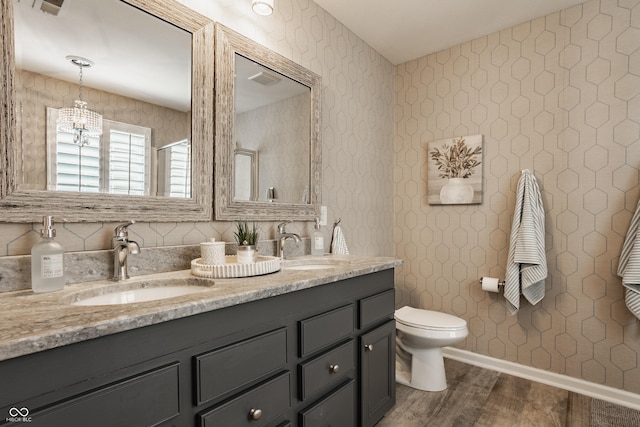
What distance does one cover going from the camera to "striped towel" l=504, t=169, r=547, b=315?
6.97 ft

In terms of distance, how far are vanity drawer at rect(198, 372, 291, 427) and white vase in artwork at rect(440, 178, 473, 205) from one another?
6.46 feet

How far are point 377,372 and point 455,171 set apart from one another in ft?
5.41

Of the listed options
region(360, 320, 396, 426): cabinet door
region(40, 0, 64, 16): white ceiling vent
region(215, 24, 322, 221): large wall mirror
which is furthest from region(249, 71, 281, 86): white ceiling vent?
region(360, 320, 396, 426): cabinet door

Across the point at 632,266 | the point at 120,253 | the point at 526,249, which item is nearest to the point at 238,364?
the point at 120,253

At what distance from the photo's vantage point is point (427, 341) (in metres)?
2.04

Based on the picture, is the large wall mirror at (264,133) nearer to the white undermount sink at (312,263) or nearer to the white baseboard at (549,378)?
the white undermount sink at (312,263)

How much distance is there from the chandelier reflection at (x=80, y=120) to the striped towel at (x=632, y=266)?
2648mm

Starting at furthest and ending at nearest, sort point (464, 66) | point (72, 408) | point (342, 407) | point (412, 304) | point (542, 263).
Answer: point (412, 304) → point (464, 66) → point (542, 263) → point (342, 407) → point (72, 408)

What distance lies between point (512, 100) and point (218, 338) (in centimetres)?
246

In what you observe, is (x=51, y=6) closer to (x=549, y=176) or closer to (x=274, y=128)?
(x=274, y=128)

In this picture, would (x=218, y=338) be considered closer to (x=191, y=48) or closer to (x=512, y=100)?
(x=191, y=48)

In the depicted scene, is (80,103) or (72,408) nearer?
(72,408)

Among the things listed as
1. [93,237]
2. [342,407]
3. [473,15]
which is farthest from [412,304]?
[93,237]

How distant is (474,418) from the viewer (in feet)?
5.97
